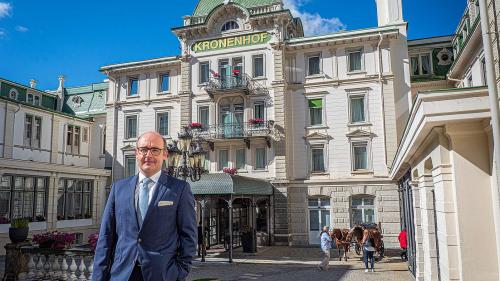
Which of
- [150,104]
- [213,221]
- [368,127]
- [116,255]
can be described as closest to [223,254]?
[213,221]

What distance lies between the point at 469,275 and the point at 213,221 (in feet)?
68.1

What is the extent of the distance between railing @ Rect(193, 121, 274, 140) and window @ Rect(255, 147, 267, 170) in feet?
4.47

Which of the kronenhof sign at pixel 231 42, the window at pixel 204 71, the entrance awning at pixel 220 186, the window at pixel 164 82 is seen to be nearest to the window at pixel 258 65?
the kronenhof sign at pixel 231 42

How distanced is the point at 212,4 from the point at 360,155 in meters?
15.6

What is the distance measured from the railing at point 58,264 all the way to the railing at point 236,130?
1649 cm

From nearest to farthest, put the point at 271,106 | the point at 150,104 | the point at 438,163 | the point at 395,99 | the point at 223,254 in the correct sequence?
the point at 438,163, the point at 223,254, the point at 395,99, the point at 271,106, the point at 150,104

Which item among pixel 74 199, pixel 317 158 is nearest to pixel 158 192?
pixel 317 158

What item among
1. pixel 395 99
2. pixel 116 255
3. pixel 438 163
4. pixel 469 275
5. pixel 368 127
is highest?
pixel 395 99

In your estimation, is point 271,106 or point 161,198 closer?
point 161,198

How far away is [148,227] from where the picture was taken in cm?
356

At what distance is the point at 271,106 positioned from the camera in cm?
2703

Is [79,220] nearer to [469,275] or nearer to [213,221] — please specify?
[213,221]

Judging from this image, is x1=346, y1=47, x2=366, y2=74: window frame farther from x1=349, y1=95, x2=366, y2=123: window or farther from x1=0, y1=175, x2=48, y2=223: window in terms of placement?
x1=0, y1=175, x2=48, y2=223: window

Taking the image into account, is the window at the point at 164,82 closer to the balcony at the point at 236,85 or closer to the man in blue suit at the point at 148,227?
the balcony at the point at 236,85
